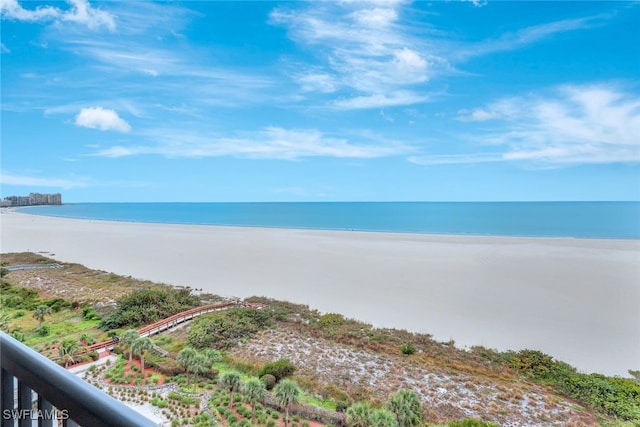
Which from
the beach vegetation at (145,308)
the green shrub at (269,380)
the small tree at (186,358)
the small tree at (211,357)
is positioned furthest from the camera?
the beach vegetation at (145,308)

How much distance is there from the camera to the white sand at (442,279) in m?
7.07

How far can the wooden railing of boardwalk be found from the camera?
5.29 m

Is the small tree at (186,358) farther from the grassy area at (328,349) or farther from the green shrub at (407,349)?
the green shrub at (407,349)

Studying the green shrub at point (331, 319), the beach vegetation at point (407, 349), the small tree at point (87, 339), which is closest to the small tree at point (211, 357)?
the small tree at point (87, 339)

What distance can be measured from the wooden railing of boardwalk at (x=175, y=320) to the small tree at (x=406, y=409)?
4.22m

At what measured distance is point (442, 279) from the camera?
11047mm

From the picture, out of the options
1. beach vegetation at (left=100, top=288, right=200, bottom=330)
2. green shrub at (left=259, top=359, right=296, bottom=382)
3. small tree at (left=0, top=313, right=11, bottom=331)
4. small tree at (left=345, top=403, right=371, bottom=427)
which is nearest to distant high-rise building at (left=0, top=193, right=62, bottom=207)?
small tree at (left=0, top=313, right=11, bottom=331)

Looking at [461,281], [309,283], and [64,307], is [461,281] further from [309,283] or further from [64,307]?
[64,307]

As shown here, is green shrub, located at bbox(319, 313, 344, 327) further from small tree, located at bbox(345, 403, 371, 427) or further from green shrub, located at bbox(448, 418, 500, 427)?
green shrub, located at bbox(448, 418, 500, 427)

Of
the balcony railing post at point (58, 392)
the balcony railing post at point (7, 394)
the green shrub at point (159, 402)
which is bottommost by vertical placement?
the green shrub at point (159, 402)

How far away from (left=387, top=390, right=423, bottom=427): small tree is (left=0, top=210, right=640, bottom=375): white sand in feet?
10.6

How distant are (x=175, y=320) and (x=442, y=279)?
7892 millimetres

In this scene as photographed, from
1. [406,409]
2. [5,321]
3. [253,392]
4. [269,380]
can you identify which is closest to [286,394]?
[253,392]

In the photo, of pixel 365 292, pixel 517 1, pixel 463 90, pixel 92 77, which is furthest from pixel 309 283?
pixel 463 90
